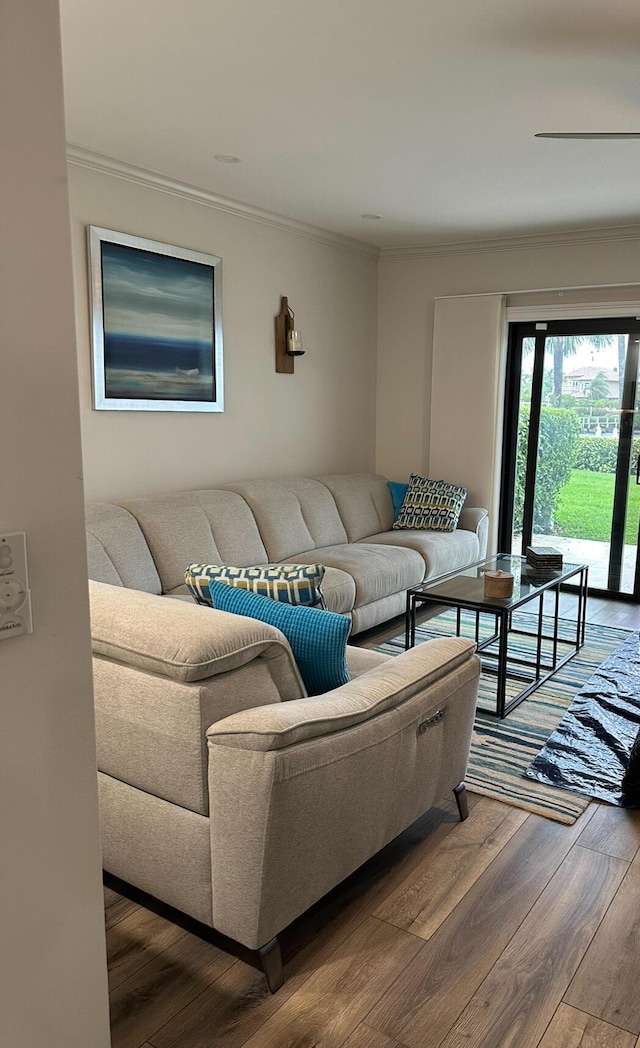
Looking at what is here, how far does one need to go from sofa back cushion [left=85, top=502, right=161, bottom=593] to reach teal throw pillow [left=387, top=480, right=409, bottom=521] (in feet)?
7.91

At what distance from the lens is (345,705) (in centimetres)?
186

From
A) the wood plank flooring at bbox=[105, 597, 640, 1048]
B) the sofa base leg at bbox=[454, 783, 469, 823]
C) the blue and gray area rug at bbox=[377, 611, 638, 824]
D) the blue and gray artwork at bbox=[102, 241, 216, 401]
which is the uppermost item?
the blue and gray artwork at bbox=[102, 241, 216, 401]

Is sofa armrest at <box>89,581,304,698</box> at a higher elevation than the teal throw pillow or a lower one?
higher

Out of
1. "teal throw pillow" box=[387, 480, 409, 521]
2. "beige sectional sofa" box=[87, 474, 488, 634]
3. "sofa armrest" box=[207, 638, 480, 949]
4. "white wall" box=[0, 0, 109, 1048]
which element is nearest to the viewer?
"white wall" box=[0, 0, 109, 1048]

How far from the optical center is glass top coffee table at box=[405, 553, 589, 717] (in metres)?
3.33

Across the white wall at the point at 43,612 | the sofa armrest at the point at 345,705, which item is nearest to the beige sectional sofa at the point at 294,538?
the sofa armrest at the point at 345,705

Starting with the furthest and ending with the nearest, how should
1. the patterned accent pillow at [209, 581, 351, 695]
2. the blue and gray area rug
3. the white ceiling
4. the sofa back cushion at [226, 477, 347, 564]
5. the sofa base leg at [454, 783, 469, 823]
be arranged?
the sofa back cushion at [226, 477, 347, 564]
the blue and gray area rug
the sofa base leg at [454, 783, 469, 823]
the white ceiling
the patterned accent pillow at [209, 581, 351, 695]

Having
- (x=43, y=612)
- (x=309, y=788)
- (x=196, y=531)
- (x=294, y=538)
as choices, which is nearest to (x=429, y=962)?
(x=309, y=788)

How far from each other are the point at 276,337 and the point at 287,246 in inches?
24.8

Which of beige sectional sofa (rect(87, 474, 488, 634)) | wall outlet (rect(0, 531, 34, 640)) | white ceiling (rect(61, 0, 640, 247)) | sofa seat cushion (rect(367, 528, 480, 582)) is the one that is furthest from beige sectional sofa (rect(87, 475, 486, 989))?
sofa seat cushion (rect(367, 528, 480, 582))

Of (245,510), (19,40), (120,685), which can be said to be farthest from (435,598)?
(19,40)

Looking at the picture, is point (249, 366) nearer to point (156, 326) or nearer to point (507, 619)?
point (156, 326)

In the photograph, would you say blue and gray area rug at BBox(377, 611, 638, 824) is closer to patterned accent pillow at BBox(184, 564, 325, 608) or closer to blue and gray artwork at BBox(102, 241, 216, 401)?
patterned accent pillow at BBox(184, 564, 325, 608)

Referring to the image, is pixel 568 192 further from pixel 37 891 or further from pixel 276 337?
pixel 37 891
